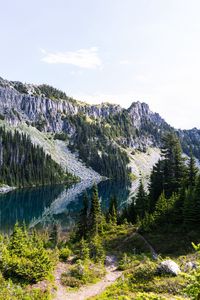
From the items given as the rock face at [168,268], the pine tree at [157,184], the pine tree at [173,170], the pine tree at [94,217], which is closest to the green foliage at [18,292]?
the rock face at [168,268]

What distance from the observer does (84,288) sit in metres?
29.5

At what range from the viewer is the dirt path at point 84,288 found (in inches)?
1080

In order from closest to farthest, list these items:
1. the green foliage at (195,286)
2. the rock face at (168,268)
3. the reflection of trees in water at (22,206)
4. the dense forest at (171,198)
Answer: the green foliage at (195,286) < the rock face at (168,268) < the dense forest at (171,198) < the reflection of trees in water at (22,206)

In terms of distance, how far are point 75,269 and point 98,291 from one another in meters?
4.80

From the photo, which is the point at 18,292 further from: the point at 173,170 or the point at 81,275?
the point at 173,170

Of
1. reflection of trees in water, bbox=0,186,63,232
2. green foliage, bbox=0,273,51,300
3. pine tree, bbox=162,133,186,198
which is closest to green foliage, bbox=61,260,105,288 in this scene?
green foliage, bbox=0,273,51,300

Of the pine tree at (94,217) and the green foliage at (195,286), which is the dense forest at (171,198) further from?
the green foliage at (195,286)

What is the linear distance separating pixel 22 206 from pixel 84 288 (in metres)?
121

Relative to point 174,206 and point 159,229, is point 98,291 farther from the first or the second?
point 174,206

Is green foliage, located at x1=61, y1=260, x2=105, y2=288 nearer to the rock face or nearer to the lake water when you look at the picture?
the rock face

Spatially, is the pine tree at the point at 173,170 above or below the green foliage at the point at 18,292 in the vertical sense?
above

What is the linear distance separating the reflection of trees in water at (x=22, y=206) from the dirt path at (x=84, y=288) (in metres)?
67.5

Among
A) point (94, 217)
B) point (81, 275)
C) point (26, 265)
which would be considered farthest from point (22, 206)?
point (26, 265)

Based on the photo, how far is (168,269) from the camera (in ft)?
93.6
